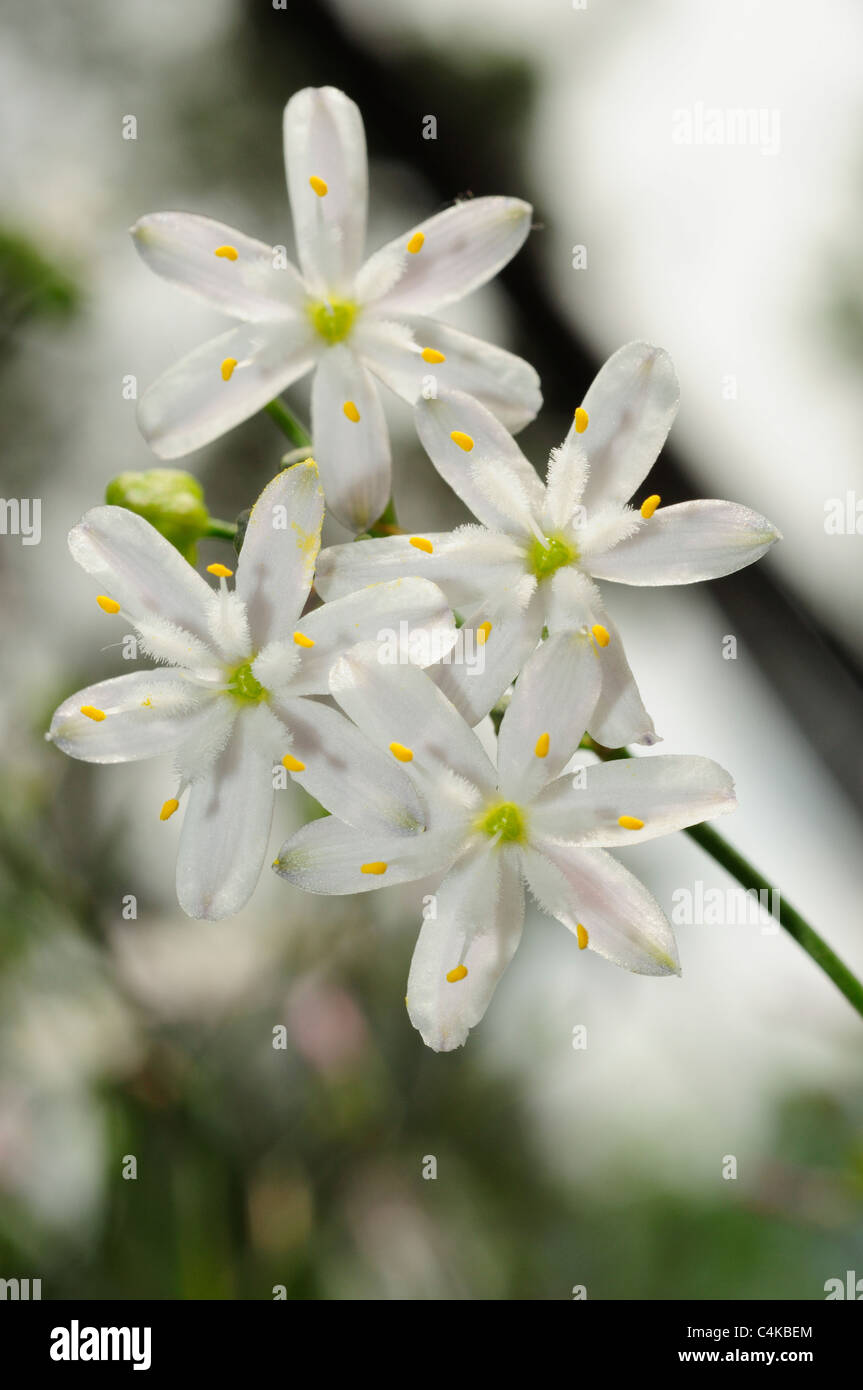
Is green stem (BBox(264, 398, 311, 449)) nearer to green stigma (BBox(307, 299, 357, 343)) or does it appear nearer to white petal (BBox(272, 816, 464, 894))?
green stigma (BBox(307, 299, 357, 343))

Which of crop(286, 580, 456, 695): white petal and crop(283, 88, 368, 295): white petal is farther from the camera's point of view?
crop(283, 88, 368, 295): white petal

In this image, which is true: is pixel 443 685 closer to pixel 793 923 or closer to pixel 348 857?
pixel 348 857

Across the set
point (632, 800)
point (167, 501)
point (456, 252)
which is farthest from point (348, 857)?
point (456, 252)

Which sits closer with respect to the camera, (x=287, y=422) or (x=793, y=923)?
(x=793, y=923)

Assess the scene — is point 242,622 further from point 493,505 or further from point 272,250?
point 272,250

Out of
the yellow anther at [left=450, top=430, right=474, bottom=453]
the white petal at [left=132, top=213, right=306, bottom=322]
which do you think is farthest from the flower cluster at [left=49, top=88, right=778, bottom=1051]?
the white petal at [left=132, top=213, right=306, bottom=322]

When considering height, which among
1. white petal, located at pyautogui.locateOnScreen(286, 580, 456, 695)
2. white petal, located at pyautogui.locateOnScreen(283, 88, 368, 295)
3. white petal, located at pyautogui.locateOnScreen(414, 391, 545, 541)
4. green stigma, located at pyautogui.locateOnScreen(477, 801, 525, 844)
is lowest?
green stigma, located at pyautogui.locateOnScreen(477, 801, 525, 844)

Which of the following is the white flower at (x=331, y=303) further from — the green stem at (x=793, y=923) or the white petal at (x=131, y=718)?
the green stem at (x=793, y=923)

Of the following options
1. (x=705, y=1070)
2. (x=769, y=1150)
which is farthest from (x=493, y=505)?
(x=769, y=1150)
